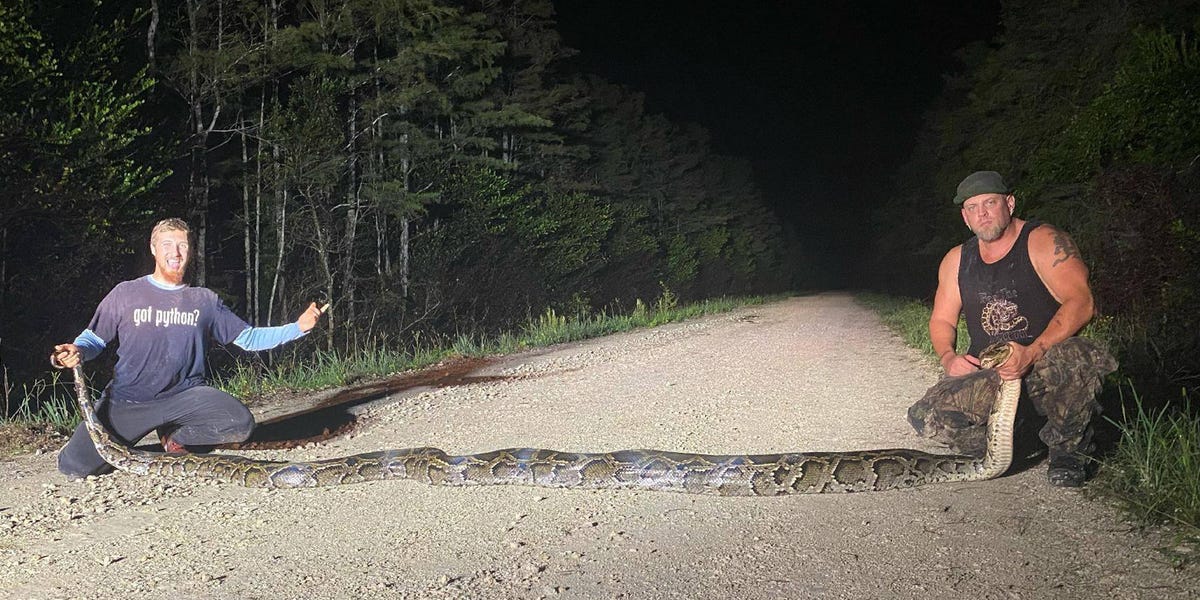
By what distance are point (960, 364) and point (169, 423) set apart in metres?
5.42

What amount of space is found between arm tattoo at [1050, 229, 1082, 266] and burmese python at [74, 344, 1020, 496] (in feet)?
2.01

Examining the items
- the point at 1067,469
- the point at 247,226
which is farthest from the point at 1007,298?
the point at 247,226

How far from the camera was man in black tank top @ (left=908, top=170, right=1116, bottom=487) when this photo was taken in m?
4.57

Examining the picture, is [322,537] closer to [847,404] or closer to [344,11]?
[847,404]

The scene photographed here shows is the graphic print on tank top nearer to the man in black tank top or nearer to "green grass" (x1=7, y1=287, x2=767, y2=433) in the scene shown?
the man in black tank top

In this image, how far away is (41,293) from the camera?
41.3ft

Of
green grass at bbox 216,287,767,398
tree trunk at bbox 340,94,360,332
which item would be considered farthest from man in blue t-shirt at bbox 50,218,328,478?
tree trunk at bbox 340,94,360,332

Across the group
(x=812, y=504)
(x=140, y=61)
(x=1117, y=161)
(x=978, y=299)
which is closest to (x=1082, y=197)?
(x=1117, y=161)

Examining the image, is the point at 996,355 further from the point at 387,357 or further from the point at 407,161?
the point at 407,161

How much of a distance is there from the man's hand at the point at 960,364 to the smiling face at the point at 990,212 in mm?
744

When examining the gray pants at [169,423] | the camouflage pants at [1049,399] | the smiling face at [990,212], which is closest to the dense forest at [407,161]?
the camouflage pants at [1049,399]

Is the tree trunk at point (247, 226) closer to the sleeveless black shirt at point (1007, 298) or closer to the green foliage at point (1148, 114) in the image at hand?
the green foliage at point (1148, 114)

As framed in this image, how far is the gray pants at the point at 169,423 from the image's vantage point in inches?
221

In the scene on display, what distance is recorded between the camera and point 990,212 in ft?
15.8
